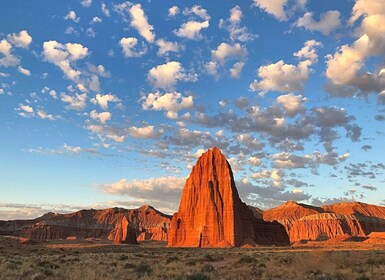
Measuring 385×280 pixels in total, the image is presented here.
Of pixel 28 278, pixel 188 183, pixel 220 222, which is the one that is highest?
pixel 188 183

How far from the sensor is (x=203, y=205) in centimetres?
9744

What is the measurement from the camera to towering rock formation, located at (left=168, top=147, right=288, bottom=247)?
88812 mm

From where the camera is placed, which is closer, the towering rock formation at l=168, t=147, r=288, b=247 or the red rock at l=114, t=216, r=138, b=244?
the towering rock formation at l=168, t=147, r=288, b=247

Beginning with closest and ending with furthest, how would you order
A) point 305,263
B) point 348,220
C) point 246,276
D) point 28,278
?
point 28,278, point 246,276, point 305,263, point 348,220

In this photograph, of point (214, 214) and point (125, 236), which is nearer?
point (214, 214)

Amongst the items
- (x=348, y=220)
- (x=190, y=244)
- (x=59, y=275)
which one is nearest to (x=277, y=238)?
(x=190, y=244)

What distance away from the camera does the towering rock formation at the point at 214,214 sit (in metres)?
88.8

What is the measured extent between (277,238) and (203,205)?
26498mm

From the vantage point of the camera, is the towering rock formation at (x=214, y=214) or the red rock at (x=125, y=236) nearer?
the towering rock formation at (x=214, y=214)

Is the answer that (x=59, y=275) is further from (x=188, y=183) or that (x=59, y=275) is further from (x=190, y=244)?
(x=188, y=183)

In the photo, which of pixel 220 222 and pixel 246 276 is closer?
pixel 246 276

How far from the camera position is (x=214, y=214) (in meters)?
92.3

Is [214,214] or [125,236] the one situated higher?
[214,214]

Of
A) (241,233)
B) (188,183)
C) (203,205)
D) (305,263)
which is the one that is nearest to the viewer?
(305,263)
